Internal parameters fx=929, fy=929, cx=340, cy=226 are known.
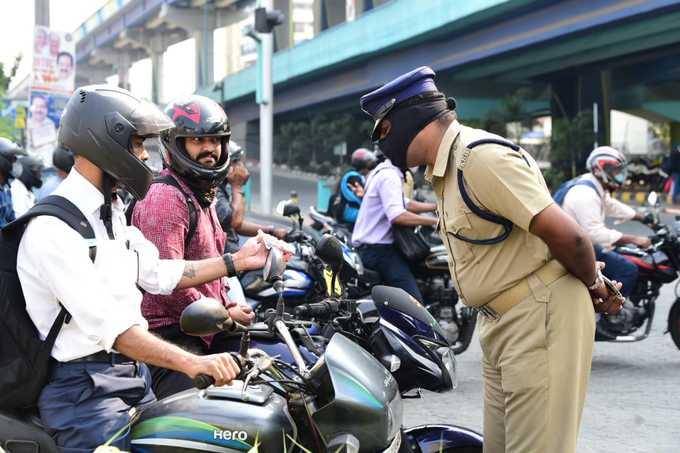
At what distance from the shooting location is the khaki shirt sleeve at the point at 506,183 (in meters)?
2.94

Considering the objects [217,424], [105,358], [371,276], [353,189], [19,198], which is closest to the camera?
[217,424]

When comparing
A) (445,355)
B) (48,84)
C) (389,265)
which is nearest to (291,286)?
(389,265)

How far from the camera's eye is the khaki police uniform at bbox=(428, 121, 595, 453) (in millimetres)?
3035

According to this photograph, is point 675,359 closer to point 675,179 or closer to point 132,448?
point 132,448

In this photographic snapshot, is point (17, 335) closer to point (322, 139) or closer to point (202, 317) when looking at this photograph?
point (202, 317)

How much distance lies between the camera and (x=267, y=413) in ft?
9.12

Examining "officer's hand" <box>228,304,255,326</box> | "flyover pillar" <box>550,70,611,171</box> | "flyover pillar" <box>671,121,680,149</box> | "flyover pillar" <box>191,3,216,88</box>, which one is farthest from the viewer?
"flyover pillar" <box>191,3,216,88</box>

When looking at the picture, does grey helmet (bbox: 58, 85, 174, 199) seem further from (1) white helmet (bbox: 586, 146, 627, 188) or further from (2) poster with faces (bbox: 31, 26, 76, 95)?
(2) poster with faces (bbox: 31, 26, 76, 95)

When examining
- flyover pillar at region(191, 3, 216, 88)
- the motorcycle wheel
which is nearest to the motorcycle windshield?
the motorcycle wheel

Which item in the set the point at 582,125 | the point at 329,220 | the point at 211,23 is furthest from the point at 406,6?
the point at 211,23

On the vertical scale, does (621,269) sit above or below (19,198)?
below

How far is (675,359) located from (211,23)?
178 feet

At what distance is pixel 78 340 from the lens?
274 cm

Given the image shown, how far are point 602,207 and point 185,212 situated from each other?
4493mm
